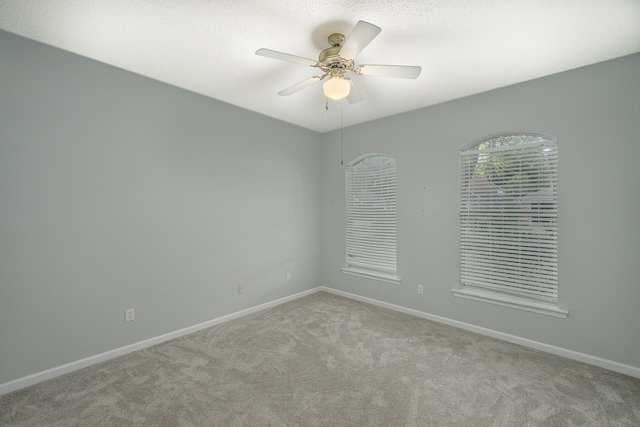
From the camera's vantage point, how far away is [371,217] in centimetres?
421

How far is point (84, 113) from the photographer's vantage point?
2484mm

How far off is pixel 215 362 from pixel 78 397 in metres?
0.96

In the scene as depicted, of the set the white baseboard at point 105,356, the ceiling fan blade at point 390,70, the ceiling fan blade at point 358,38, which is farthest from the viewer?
the white baseboard at point 105,356

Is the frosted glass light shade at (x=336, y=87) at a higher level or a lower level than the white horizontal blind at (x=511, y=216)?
higher

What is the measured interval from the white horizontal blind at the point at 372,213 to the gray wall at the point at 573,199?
1.32 feet

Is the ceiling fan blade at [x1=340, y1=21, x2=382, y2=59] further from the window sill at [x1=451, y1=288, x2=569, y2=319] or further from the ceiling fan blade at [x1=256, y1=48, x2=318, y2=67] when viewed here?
the window sill at [x1=451, y1=288, x2=569, y2=319]

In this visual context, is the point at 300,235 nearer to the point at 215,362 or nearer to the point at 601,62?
the point at 215,362

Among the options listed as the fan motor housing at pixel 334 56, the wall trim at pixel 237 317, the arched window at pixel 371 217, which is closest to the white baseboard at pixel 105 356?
the wall trim at pixel 237 317

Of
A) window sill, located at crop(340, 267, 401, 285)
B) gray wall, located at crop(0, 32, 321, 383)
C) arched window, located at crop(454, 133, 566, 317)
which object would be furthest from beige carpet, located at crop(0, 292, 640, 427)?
window sill, located at crop(340, 267, 401, 285)

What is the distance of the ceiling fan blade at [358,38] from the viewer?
1.65 metres

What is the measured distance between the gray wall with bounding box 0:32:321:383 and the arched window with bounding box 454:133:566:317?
2612mm

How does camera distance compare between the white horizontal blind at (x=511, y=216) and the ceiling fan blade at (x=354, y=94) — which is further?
the white horizontal blind at (x=511, y=216)

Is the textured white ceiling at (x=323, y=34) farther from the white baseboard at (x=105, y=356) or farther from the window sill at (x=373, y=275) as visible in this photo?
the white baseboard at (x=105, y=356)

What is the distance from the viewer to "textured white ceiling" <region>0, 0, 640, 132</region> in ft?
6.01
